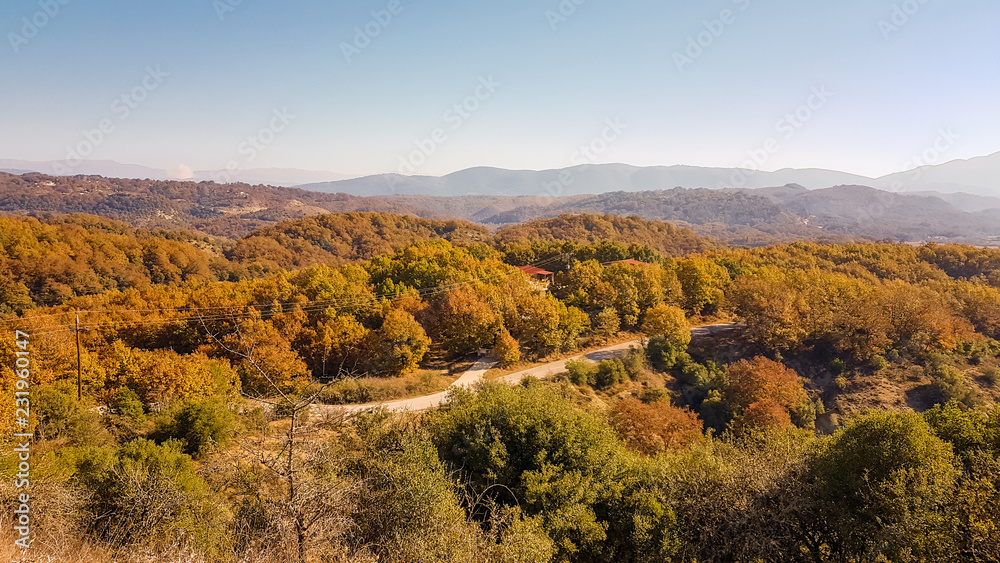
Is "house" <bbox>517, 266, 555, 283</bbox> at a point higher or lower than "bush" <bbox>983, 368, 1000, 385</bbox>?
higher

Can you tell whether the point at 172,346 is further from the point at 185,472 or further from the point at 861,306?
the point at 861,306

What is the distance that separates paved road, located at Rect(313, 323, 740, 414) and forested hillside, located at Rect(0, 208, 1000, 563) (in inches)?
50.1

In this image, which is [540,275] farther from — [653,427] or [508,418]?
[508,418]

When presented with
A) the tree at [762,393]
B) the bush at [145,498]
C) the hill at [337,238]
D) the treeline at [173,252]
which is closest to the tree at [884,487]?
the tree at [762,393]

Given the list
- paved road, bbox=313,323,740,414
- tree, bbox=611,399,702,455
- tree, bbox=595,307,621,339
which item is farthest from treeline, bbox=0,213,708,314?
tree, bbox=611,399,702,455

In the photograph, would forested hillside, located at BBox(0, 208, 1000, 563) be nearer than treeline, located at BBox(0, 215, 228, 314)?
Yes

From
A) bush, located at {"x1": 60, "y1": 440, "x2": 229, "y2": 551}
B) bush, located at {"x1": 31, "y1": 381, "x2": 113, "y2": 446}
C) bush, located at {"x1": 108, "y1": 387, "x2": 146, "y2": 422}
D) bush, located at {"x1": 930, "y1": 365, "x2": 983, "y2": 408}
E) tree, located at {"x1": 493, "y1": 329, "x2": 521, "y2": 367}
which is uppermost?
bush, located at {"x1": 60, "y1": 440, "x2": 229, "y2": 551}

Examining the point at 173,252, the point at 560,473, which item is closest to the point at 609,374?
the point at 560,473

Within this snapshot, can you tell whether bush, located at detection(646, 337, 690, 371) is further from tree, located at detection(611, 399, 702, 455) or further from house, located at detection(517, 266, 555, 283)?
house, located at detection(517, 266, 555, 283)

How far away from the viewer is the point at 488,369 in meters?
37.5

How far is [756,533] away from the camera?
13.2 meters

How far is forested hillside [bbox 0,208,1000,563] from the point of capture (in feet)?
37.0

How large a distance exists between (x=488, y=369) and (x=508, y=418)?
2041 centimetres

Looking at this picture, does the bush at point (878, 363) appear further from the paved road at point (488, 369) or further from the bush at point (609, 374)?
the bush at point (609, 374)
